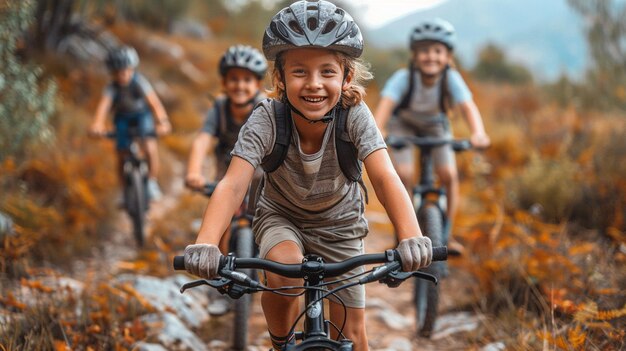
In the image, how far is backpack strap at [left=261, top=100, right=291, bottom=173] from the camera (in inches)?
105

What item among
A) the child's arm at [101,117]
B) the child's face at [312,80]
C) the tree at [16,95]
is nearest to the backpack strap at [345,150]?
the child's face at [312,80]

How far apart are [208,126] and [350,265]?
285 cm

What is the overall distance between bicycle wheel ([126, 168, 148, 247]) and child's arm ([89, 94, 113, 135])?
683mm

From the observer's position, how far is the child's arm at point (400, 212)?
211cm

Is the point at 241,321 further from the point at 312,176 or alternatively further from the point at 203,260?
the point at 203,260

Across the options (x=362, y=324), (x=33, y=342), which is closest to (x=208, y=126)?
(x=33, y=342)

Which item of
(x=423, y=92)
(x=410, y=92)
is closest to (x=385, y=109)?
(x=410, y=92)

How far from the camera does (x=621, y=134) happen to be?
7332 millimetres

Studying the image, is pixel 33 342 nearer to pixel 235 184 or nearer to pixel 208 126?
pixel 235 184

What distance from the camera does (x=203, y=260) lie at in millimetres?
2102

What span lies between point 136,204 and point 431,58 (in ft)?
12.3

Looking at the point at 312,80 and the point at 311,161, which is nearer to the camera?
the point at 312,80

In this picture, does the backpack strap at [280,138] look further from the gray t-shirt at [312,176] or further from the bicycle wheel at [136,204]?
the bicycle wheel at [136,204]

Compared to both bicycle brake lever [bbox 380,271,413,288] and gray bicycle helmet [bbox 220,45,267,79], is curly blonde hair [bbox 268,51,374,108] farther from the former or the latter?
gray bicycle helmet [bbox 220,45,267,79]
